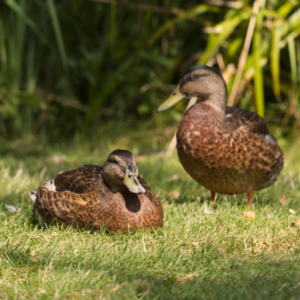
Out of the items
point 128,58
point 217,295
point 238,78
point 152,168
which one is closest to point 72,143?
point 128,58

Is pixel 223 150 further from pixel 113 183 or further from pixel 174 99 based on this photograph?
pixel 113 183

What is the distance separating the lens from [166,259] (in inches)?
95.7

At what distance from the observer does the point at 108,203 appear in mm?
2877

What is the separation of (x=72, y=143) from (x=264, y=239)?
460 centimetres

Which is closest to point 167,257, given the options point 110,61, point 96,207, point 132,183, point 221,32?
point 132,183

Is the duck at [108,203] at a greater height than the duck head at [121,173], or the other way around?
the duck head at [121,173]

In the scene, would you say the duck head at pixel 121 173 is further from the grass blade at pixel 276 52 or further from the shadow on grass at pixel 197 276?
the grass blade at pixel 276 52

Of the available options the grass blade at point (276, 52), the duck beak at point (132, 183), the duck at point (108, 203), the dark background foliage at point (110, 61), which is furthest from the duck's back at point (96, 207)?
the dark background foliage at point (110, 61)

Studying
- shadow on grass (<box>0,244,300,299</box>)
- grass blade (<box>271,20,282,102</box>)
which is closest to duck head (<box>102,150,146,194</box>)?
shadow on grass (<box>0,244,300,299</box>)

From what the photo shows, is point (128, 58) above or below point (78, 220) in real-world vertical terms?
above

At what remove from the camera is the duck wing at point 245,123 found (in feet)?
11.9

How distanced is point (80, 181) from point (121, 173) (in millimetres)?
384

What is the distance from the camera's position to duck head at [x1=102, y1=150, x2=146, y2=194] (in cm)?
280

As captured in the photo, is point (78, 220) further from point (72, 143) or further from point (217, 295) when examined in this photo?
point (72, 143)
